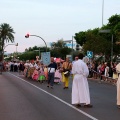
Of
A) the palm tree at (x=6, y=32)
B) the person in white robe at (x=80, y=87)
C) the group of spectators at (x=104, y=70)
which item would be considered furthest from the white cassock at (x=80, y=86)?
the palm tree at (x=6, y=32)

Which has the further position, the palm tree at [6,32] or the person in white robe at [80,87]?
the palm tree at [6,32]

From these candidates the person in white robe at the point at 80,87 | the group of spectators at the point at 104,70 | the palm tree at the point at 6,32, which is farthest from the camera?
the palm tree at the point at 6,32

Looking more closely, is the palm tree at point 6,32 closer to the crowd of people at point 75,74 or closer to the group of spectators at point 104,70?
the crowd of people at point 75,74

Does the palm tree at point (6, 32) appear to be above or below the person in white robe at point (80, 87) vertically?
above

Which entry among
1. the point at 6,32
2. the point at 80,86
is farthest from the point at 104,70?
the point at 6,32

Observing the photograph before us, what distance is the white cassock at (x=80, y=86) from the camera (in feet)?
44.6

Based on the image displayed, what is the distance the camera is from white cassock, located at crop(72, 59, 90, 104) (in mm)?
13602

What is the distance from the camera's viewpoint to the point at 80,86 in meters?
13.7

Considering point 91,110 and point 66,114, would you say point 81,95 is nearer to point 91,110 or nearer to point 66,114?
point 91,110

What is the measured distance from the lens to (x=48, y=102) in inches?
595

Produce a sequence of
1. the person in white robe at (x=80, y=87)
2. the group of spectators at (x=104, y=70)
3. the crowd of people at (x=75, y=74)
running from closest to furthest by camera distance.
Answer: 1. the person in white robe at (x=80, y=87)
2. the crowd of people at (x=75, y=74)
3. the group of spectators at (x=104, y=70)

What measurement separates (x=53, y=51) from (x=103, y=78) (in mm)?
75506

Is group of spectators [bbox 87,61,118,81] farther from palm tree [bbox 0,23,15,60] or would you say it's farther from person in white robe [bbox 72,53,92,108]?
palm tree [bbox 0,23,15,60]

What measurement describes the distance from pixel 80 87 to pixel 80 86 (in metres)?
0.04
